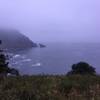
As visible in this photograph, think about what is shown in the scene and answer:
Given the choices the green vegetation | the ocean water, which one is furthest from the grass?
the ocean water

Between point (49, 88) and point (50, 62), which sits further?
point (50, 62)

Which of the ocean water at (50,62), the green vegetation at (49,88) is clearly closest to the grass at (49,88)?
the green vegetation at (49,88)

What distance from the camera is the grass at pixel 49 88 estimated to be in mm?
7512

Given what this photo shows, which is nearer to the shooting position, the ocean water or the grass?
the grass

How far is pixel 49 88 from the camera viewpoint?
8.07 meters

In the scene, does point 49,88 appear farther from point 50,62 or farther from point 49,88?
point 50,62

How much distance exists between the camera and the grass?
24.6ft

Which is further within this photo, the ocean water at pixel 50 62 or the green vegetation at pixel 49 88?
the ocean water at pixel 50 62

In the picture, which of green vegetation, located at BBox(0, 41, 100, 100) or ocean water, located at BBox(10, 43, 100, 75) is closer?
green vegetation, located at BBox(0, 41, 100, 100)

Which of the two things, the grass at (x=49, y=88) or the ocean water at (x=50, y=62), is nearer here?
the grass at (x=49, y=88)

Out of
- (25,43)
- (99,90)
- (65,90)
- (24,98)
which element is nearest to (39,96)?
(24,98)

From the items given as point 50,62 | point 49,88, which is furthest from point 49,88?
point 50,62

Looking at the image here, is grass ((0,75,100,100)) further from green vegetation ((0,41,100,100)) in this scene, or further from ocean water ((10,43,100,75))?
ocean water ((10,43,100,75))

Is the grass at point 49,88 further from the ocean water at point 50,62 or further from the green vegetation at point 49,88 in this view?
the ocean water at point 50,62
